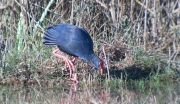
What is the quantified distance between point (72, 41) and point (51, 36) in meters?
0.41

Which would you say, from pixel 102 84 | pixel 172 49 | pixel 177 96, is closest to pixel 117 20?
pixel 172 49

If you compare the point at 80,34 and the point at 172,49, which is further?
the point at 172,49

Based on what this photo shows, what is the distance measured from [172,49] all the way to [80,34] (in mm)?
2061

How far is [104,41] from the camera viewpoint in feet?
25.2

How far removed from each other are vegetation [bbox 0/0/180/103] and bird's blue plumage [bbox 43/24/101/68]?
23 centimetres

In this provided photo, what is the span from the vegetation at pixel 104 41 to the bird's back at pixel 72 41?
0.27 metres

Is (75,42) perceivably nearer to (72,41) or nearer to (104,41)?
(72,41)

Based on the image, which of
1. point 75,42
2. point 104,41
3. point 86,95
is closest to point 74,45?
point 75,42

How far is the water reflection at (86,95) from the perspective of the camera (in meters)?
5.84

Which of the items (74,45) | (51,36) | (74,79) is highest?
(51,36)

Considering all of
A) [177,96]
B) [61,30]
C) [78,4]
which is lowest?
[177,96]

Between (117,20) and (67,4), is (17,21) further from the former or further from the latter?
(117,20)

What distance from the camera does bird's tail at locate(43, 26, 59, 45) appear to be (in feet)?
23.0

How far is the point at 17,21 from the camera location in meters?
7.99
